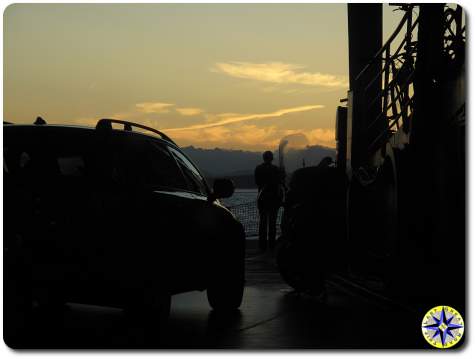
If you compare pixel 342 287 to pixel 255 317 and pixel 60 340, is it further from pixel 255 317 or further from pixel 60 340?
pixel 60 340

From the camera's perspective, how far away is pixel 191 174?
9.67 meters

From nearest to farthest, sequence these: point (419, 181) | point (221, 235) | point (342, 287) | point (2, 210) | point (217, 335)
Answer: point (2, 210) < point (217, 335) < point (221, 235) < point (419, 181) < point (342, 287)

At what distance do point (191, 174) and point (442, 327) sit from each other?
3.14m

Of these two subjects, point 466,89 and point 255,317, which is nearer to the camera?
point 466,89

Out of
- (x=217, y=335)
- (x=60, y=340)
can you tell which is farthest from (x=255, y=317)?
(x=60, y=340)

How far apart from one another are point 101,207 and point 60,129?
40.6 inches

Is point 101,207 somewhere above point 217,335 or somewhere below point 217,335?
above

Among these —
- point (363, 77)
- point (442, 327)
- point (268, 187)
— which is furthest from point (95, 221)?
point (268, 187)

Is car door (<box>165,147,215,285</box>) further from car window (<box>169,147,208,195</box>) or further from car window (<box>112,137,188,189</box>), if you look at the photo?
car window (<box>112,137,188,189</box>)

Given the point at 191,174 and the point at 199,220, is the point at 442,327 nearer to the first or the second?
the point at 199,220

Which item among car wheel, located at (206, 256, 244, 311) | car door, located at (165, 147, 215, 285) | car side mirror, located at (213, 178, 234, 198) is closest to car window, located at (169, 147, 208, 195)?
car door, located at (165, 147, 215, 285)

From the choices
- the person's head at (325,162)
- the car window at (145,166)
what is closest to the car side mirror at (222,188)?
the car window at (145,166)

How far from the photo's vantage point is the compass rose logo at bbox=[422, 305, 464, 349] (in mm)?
7234

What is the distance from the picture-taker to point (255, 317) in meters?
9.73
